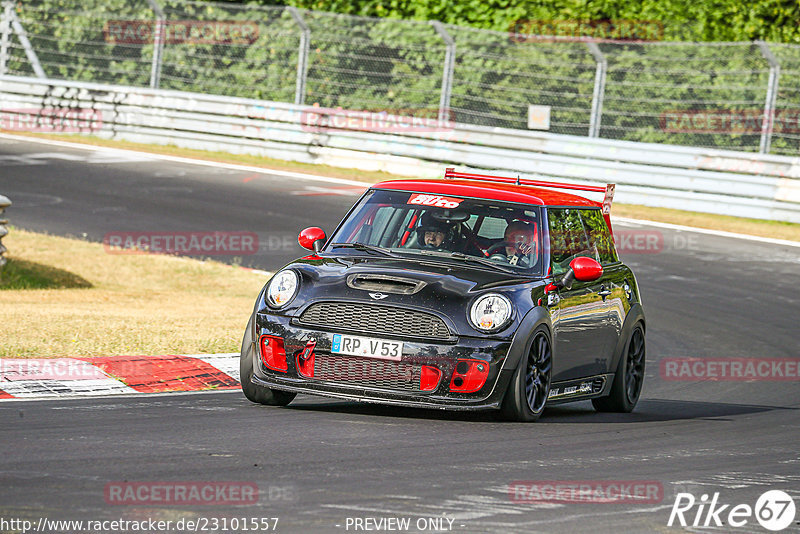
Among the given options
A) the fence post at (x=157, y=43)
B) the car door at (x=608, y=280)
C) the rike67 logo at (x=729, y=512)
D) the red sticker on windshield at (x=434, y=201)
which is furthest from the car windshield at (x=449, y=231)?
the fence post at (x=157, y=43)

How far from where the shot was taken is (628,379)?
9875mm

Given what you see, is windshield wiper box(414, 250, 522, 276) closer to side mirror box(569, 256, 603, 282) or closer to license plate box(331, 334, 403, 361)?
side mirror box(569, 256, 603, 282)

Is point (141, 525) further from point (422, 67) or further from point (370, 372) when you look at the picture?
point (422, 67)

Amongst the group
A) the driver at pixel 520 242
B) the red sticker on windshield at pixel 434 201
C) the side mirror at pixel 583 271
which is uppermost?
the red sticker on windshield at pixel 434 201

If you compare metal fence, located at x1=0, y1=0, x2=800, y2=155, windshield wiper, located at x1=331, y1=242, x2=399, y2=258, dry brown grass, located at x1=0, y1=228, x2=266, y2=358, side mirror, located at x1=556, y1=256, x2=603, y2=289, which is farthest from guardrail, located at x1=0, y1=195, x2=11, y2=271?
metal fence, located at x1=0, y1=0, x2=800, y2=155

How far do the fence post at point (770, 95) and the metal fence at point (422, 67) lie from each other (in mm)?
19

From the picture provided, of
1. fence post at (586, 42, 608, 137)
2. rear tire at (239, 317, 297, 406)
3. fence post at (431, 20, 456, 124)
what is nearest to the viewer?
rear tire at (239, 317, 297, 406)

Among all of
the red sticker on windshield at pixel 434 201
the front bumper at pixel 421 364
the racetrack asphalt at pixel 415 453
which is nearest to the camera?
the racetrack asphalt at pixel 415 453

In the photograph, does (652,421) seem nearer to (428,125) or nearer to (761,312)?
(761,312)

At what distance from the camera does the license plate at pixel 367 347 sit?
784 centimetres

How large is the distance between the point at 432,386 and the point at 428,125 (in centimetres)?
1550

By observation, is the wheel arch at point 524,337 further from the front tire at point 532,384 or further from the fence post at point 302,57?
the fence post at point 302,57

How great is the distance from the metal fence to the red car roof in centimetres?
1230

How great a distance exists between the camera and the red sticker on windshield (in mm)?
9039
